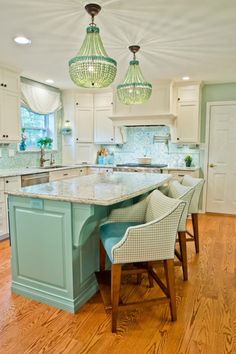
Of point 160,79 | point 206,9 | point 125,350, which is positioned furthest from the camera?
point 160,79

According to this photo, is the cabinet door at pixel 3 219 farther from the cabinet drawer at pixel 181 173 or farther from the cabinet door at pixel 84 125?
the cabinet drawer at pixel 181 173

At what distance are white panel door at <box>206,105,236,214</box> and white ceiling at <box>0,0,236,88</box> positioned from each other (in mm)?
1084

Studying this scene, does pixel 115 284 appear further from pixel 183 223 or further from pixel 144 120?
pixel 144 120

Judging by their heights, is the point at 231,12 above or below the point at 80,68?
above

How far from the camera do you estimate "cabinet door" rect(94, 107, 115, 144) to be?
18.1 feet

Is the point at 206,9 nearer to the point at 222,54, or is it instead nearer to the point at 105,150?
the point at 222,54

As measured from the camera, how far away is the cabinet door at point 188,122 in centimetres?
488

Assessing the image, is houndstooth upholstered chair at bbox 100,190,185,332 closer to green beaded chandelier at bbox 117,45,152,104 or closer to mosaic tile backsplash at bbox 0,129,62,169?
green beaded chandelier at bbox 117,45,152,104

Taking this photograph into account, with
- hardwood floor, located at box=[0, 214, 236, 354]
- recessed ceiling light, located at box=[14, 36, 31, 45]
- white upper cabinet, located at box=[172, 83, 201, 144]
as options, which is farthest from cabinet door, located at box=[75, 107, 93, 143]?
hardwood floor, located at box=[0, 214, 236, 354]

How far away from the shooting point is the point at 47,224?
6.88ft

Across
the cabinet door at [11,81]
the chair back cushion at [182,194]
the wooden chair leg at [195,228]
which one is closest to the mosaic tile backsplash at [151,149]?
the wooden chair leg at [195,228]

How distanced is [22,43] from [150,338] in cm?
319

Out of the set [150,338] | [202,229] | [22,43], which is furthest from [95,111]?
[150,338]

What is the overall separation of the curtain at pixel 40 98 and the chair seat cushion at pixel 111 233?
130 inches
